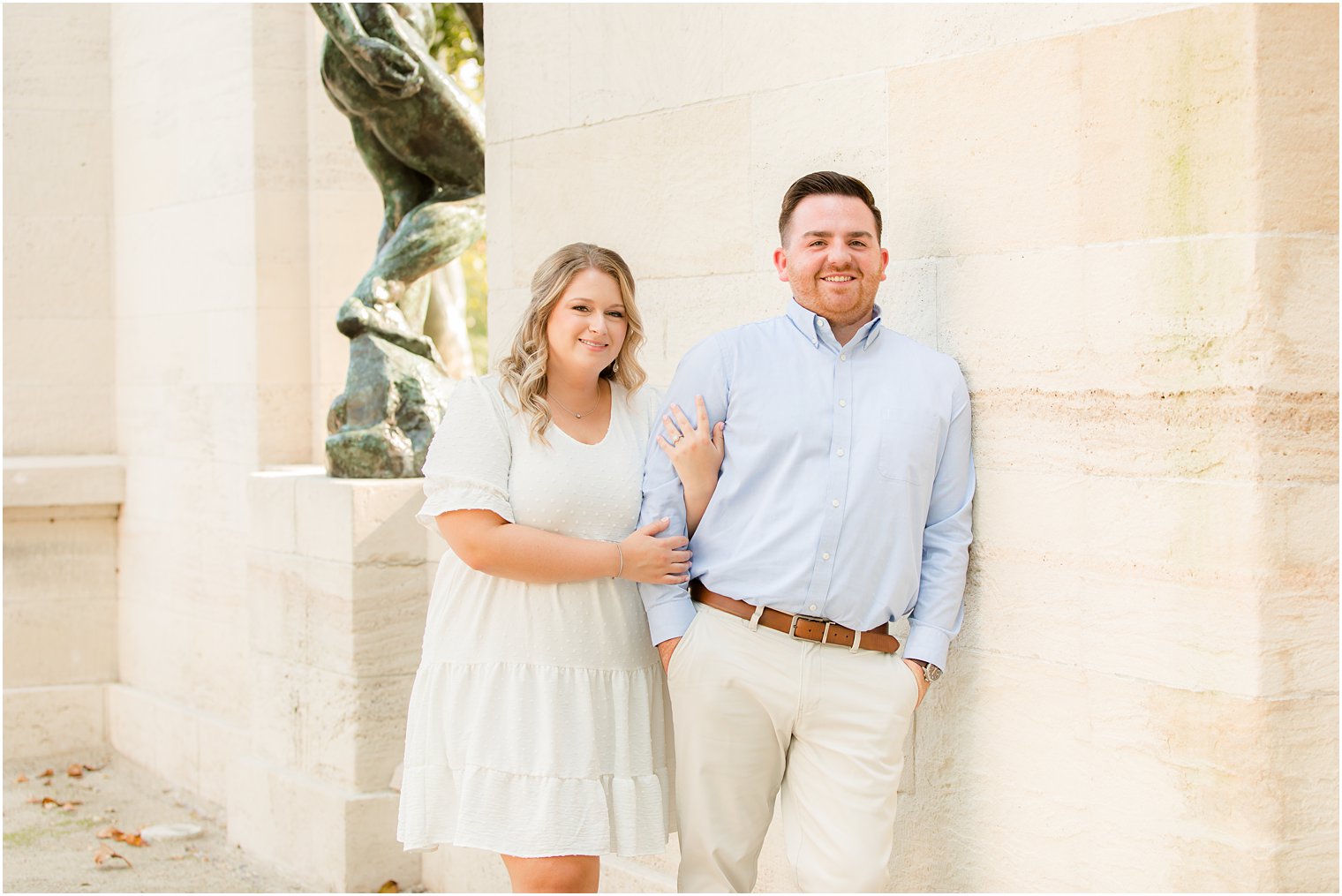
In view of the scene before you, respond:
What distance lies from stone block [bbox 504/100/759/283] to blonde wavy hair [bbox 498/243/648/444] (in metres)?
0.72

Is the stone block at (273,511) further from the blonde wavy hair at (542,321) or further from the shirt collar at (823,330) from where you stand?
the shirt collar at (823,330)

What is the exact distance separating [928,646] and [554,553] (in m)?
0.75

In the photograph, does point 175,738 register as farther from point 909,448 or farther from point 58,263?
point 909,448

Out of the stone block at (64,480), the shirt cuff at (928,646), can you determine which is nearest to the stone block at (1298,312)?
the shirt cuff at (928,646)

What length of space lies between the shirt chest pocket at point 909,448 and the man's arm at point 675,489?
13.6 inches

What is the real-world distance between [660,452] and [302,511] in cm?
269

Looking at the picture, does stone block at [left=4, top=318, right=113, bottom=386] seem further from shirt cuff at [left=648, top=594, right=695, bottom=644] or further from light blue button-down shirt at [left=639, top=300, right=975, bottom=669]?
shirt cuff at [left=648, top=594, right=695, bottom=644]

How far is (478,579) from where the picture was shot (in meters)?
3.01

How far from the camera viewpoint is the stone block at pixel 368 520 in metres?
5.06

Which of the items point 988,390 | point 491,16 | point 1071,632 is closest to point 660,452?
point 988,390

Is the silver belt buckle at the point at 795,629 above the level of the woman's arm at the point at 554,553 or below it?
below

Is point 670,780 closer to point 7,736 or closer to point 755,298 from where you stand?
point 755,298

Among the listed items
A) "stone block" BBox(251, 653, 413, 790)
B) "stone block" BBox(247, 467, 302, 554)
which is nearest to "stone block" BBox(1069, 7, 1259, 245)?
"stone block" BBox(251, 653, 413, 790)

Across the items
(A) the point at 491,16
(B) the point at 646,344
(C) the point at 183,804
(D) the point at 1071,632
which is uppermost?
(A) the point at 491,16
